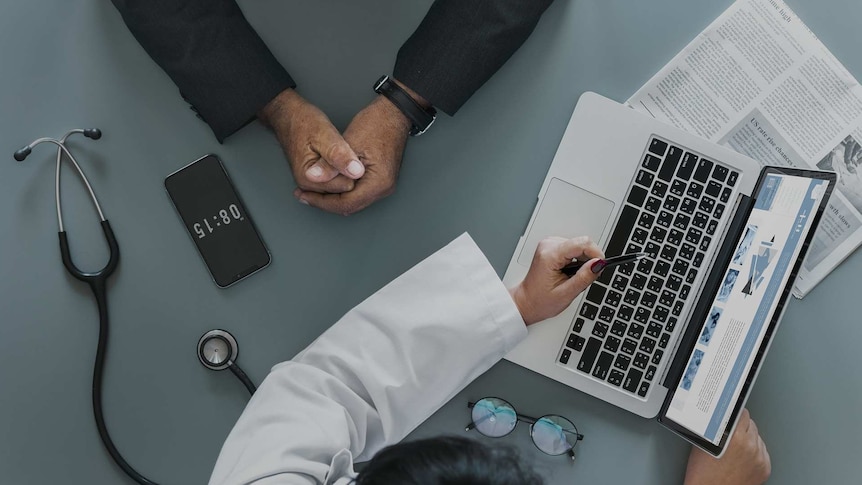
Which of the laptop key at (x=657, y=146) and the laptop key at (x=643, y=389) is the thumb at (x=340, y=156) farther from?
the laptop key at (x=643, y=389)

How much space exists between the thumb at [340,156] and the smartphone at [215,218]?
0.18 metres

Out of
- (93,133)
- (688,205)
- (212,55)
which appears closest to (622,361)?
(688,205)

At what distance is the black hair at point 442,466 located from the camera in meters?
0.71

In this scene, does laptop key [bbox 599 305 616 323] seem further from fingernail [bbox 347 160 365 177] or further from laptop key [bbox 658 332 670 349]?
fingernail [bbox 347 160 365 177]

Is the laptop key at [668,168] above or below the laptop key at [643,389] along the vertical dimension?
above

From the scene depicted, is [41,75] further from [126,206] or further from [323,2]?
[323,2]

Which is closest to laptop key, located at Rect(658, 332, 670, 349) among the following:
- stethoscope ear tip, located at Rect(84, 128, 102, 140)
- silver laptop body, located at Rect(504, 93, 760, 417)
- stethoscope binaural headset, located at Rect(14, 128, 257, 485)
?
silver laptop body, located at Rect(504, 93, 760, 417)

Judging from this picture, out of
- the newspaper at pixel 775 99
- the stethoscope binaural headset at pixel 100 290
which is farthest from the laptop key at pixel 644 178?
the stethoscope binaural headset at pixel 100 290

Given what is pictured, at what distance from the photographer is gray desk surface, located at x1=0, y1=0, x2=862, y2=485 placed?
3.60ft

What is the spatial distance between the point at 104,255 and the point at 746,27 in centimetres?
110

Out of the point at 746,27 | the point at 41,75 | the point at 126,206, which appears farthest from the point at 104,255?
the point at 746,27

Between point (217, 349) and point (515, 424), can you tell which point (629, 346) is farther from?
point (217, 349)

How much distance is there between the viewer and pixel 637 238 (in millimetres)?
1103

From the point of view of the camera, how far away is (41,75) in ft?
3.58
